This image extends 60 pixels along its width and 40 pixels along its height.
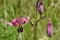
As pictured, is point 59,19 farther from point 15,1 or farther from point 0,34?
point 0,34

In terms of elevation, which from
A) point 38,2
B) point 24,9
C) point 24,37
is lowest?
point 24,37

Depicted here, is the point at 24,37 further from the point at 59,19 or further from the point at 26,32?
the point at 59,19

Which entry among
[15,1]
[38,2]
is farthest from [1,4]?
[38,2]

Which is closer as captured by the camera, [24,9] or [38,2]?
[38,2]

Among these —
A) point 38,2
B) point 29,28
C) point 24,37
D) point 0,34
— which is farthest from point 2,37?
point 38,2

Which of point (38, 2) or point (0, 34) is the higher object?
point (38, 2)

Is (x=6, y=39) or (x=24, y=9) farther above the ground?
(x=24, y=9)

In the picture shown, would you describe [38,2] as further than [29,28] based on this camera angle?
No

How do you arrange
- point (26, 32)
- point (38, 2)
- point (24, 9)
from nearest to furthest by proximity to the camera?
point (38, 2) → point (26, 32) → point (24, 9)

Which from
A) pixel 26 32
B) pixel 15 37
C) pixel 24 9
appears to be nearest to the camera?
pixel 15 37

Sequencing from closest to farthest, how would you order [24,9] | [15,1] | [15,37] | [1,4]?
[15,37] → [24,9] → [15,1] → [1,4]
